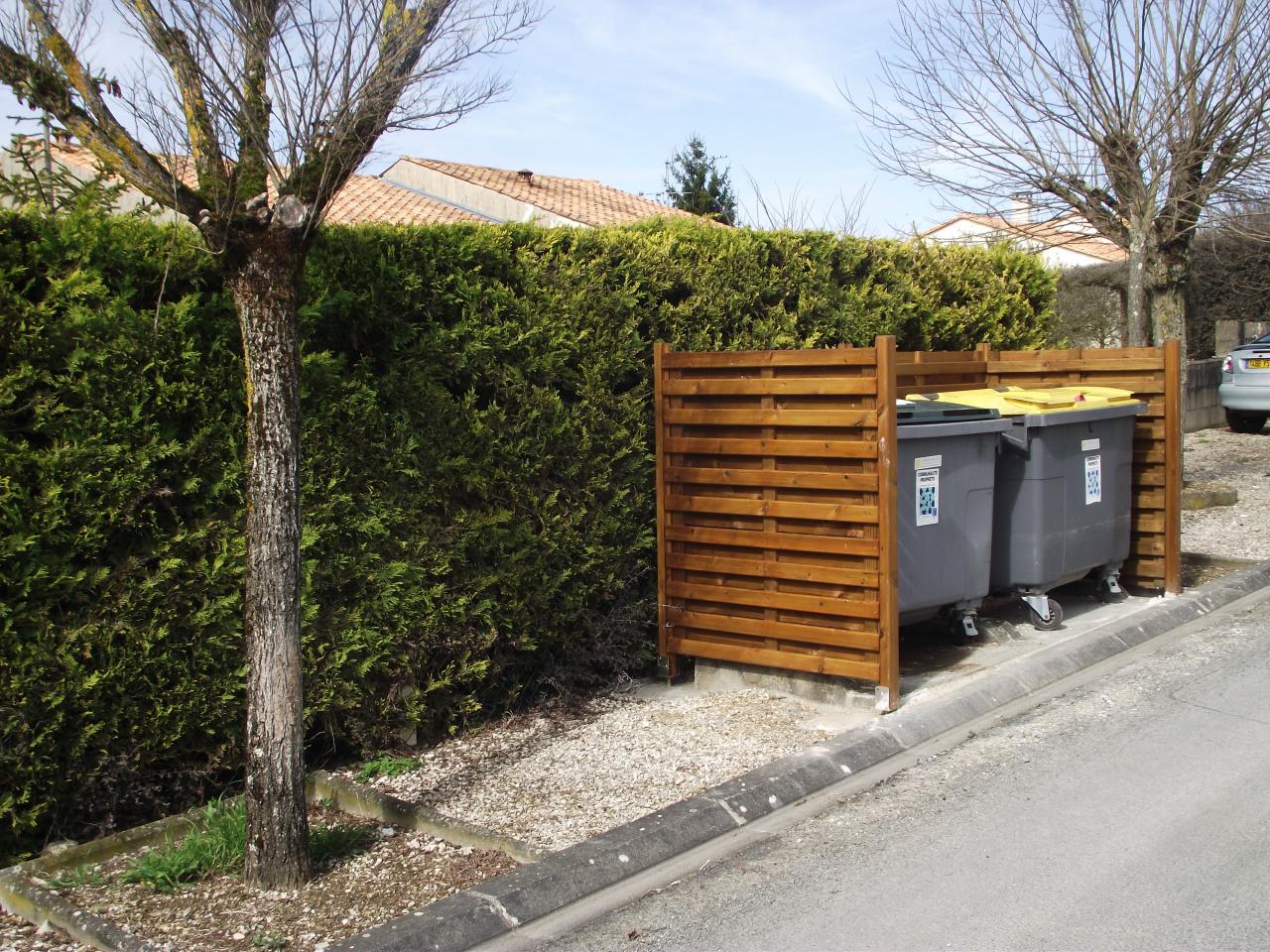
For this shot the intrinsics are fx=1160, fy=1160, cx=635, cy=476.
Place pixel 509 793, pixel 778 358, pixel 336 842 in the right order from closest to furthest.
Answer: pixel 336 842 → pixel 509 793 → pixel 778 358

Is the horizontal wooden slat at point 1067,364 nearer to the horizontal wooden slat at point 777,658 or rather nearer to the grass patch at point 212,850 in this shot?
the horizontal wooden slat at point 777,658

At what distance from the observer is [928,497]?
623 centimetres

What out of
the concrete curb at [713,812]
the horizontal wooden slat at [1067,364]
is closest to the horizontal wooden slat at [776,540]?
the concrete curb at [713,812]

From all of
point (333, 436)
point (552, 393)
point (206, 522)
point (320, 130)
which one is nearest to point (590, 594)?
point (552, 393)

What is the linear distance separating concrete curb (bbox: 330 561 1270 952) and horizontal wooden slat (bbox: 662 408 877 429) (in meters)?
1.44

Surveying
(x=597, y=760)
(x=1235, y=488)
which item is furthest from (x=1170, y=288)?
(x=597, y=760)

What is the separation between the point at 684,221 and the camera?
22.3 ft

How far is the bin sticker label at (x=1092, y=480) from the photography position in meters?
7.24

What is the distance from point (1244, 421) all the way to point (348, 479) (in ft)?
→ 52.1

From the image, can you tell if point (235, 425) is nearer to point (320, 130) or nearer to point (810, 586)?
point (320, 130)

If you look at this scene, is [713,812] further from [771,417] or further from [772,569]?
[771,417]

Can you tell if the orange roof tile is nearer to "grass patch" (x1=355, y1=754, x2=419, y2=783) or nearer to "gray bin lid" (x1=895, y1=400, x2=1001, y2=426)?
"gray bin lid" (x1=895, y1=400, x2=1001, y2=426)

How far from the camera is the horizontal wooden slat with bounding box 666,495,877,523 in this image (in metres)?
5.56

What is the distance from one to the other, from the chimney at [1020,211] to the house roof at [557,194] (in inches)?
696
